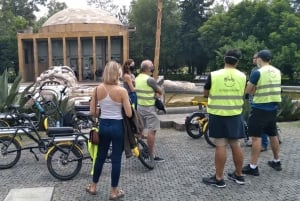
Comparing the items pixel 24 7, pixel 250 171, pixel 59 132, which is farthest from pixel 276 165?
pixel 24 7

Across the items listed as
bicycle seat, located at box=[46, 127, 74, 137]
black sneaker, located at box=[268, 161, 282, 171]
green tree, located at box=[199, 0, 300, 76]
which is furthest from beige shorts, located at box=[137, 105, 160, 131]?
green tree, located at box=[199, 0, 300, 76]

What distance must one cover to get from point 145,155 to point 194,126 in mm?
2597

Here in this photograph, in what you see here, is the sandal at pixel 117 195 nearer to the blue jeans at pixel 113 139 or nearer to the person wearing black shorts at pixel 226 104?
the blue jeans at pixel 113 139

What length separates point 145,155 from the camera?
6098 millimetres

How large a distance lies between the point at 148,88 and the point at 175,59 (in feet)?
129

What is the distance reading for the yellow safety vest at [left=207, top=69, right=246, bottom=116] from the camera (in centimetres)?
498

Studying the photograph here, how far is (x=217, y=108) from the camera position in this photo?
505cm

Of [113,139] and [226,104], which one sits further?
[226,104]

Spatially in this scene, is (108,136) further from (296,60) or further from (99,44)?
(99,44)

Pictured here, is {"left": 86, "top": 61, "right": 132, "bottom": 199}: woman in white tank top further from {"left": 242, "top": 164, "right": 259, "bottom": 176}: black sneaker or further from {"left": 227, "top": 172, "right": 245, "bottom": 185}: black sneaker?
{"left": 242, "top": 164, "right": 259, "bottom": 176}: black sneaker

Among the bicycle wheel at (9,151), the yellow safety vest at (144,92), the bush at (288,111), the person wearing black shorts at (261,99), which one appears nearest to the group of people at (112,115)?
the yellow safety vest at (144,92)

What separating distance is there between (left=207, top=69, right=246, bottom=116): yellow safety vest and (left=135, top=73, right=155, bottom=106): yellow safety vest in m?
1.45

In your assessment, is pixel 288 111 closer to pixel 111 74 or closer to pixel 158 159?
pixel 158 159

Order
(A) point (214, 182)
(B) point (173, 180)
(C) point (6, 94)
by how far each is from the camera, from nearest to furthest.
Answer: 1. (A) point (214, 182)
2. (B) point (173, 180)
3. (C) point (6, 94)
